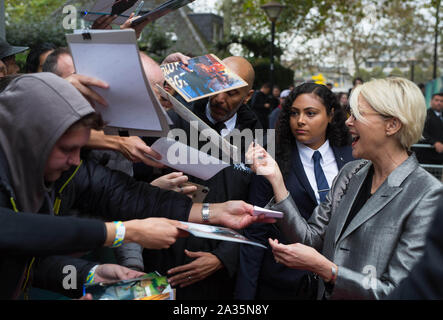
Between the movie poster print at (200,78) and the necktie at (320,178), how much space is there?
995 millimetres

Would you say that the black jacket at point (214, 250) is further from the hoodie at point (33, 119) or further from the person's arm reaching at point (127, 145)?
the hoodie at point (33, 119)

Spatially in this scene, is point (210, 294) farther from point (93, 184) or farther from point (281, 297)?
point (93, 184)

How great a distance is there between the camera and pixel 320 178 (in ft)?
10.3

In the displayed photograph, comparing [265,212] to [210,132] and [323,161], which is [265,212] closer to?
[210,132]

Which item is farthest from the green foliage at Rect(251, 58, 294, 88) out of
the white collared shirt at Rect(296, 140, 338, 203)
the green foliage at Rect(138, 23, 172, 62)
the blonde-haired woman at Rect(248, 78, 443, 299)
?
the blonde-haired woman at Rect(248, 78, 443, 299)

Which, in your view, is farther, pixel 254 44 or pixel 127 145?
pixel 254 44

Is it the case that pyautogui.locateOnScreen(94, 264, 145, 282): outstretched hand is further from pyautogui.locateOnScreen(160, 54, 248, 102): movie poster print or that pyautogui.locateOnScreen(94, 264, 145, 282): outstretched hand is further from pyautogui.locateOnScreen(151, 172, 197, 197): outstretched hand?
pyautogui.locateOnScreen(160, 54, 248, 102): movie poster print

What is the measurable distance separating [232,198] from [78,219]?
1.46m

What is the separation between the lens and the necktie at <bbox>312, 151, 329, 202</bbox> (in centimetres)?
308

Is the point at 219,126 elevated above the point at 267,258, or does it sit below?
above

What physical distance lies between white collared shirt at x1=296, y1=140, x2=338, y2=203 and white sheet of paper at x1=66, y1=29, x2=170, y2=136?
142 centimetres

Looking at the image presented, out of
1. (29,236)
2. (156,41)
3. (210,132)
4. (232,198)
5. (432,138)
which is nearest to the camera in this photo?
(29,236)

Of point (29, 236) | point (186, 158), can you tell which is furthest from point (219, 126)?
point (29, 236)

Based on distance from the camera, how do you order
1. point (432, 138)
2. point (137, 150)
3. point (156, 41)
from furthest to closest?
point (156, 41), point (432, 138), point (137, 150)
